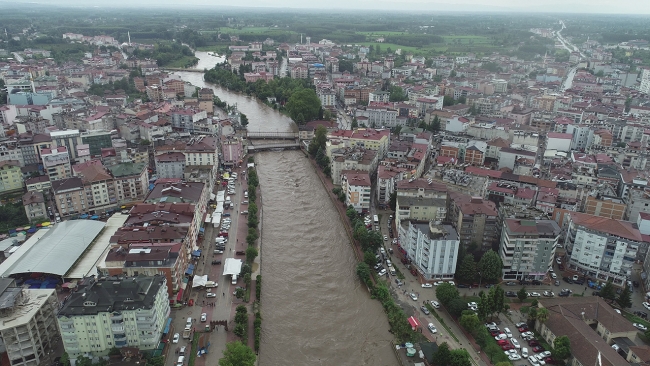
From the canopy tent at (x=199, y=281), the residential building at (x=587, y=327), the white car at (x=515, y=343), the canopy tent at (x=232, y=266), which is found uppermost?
the residential building at (x=587, y=327)

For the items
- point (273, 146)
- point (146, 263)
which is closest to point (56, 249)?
point (146, 263)

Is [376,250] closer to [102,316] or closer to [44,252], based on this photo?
[102,316]

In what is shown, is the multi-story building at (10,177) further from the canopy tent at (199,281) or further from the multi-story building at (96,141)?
the canopy tent at (199,281)

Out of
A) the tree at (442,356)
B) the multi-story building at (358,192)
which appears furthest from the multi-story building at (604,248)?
the multi-story building at (358,192)

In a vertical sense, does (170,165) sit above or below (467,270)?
above

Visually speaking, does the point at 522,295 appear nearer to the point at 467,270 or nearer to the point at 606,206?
the point at 467,270

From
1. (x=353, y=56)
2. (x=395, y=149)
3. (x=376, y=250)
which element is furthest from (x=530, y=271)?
(x=353, y=56)
